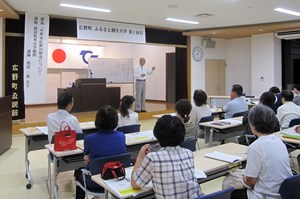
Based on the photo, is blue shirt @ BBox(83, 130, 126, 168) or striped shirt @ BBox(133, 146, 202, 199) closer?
striped shirt @ BBox(133, 146, 202, 199)

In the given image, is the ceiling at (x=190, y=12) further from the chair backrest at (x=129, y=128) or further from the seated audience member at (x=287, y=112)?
the chair backrest at (x=129, y=128)

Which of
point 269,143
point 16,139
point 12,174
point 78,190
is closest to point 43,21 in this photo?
point 16,139

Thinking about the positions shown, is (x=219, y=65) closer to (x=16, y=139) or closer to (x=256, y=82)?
(x=256, y=82)

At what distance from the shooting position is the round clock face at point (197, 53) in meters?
10.1

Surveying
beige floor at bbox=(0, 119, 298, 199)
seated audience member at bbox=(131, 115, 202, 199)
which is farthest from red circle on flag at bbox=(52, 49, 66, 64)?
seated audience member at bbox=(131, 115, 202, 199)

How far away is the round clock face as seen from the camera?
396 inches

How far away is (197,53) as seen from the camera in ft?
33.3

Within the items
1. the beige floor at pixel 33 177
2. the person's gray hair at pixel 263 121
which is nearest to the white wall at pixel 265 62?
the beige floor at pixel 33 177

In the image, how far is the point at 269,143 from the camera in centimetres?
183

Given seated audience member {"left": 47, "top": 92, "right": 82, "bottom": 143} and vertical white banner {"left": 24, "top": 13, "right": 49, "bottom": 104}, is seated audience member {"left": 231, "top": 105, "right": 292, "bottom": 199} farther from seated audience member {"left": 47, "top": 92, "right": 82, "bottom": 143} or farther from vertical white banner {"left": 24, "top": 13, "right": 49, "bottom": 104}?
vertical white banner {"left": 24, "top": 13, "right": 49, "bottom": 104}

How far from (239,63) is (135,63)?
15.8 ft

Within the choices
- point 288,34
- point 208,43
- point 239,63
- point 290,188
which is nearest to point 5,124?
point 290,188

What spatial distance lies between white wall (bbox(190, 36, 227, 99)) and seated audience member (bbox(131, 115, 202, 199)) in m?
8.49

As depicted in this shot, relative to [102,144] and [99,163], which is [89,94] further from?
[99,163]
